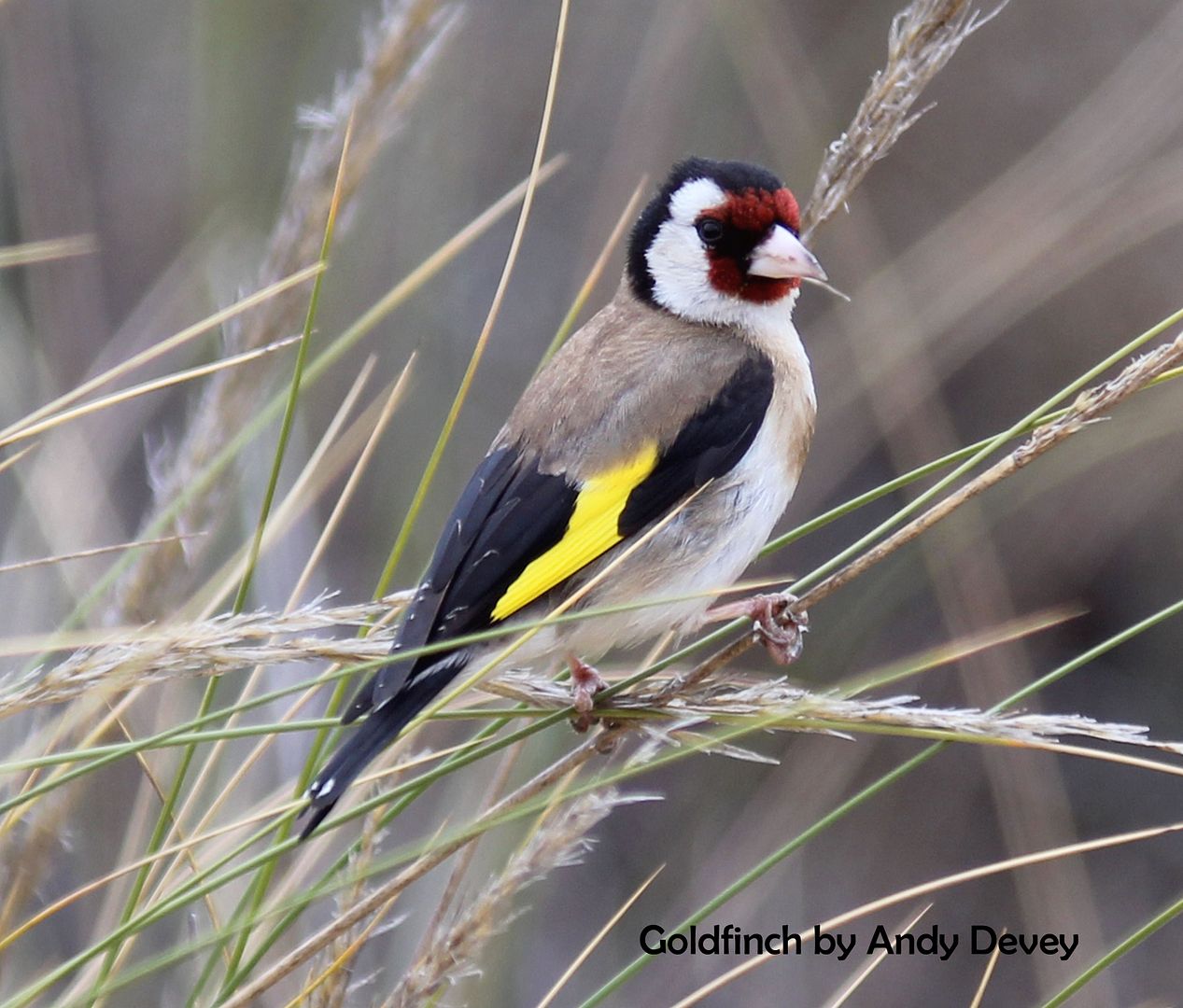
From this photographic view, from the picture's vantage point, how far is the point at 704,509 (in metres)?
2.38

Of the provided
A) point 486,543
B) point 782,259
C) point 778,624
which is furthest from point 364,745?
point 782,259

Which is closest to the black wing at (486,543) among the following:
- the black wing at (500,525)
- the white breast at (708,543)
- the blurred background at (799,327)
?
the black wing at (500,525)

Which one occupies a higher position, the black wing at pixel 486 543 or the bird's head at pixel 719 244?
the bird's head at pixel 719 244

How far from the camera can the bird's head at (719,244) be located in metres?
2.60

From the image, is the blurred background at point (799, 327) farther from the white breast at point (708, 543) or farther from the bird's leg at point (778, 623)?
the bird's leg at point (778, 623)

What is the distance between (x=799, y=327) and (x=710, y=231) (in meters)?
2.22

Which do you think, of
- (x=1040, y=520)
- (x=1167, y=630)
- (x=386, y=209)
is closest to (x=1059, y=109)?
(x=1040, y=520)

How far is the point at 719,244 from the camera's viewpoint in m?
2.67

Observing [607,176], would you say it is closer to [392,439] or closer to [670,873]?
[392,439]

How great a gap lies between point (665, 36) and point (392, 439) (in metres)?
1.42

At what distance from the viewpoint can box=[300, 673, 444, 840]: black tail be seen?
1531mm

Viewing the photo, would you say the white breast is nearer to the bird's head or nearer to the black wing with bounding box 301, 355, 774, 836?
the black wing with bounding box 301, 355, 774, 836

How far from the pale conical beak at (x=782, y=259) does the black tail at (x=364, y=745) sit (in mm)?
1001

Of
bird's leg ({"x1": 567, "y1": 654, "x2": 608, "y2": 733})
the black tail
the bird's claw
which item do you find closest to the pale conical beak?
the bird's claw
